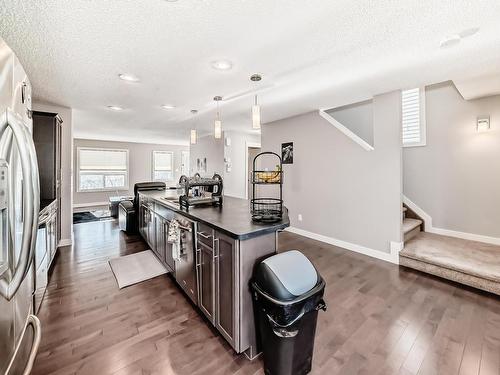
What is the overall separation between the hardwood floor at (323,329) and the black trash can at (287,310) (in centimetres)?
25

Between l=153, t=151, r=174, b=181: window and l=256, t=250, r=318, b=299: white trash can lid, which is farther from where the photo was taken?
l=153, t=151, r=174, b=181: window

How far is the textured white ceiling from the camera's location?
1.53 meters

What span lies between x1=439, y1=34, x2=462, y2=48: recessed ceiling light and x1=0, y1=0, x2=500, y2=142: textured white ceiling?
0.06 m

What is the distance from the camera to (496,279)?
7.80ft

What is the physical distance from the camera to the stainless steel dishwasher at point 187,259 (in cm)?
210

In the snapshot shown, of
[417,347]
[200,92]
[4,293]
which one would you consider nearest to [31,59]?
[200,92]

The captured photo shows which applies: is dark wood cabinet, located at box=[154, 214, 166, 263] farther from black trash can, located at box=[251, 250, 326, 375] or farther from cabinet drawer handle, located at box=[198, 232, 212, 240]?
black trash can, located at box=[251, 250, 326, 375]

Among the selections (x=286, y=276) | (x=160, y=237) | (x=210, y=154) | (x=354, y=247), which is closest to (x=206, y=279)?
(x=286, y=276)

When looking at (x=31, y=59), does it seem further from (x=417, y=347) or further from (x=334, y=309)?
(x=417, y=347)

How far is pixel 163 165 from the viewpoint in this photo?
376 inches

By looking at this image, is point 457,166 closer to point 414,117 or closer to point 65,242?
point 414,117

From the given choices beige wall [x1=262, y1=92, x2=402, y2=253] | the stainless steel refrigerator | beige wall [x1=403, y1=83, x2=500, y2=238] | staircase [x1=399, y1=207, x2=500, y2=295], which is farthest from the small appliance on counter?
beige wall [x1=403, y1=83, x2=500, y2=238]

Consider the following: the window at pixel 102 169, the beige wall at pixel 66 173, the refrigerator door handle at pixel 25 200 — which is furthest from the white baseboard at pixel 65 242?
the window at pixel 102 169

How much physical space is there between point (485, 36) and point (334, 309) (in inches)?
103
